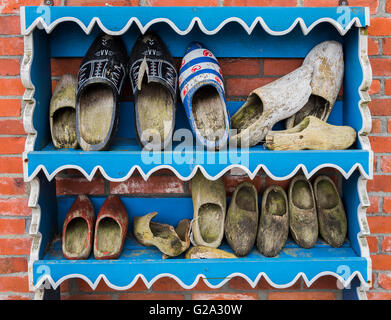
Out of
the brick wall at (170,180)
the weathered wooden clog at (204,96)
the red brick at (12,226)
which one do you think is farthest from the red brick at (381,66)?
the red brick at (12,226)

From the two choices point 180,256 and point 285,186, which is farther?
point 285,186

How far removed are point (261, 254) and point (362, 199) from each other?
38 centimetres

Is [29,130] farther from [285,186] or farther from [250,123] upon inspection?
[285,186]

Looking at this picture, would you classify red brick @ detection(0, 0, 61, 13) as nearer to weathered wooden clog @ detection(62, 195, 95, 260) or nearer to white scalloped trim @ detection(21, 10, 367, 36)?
white scalloped trim @ detection(21, 10, 367, 36)

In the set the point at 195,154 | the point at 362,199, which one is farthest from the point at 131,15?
the point at 362,199

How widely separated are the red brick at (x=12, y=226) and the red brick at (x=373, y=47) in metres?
1.45

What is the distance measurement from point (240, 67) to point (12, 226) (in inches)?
41.5

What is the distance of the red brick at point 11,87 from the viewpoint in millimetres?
1496

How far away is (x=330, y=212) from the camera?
1.42m

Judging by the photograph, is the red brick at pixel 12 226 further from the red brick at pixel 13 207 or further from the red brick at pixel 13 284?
the red brick at pixel 13 284

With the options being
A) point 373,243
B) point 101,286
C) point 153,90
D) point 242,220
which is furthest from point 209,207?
point 373,243

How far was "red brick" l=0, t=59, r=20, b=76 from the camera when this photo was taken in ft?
4.86

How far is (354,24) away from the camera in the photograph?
129 centimetres
